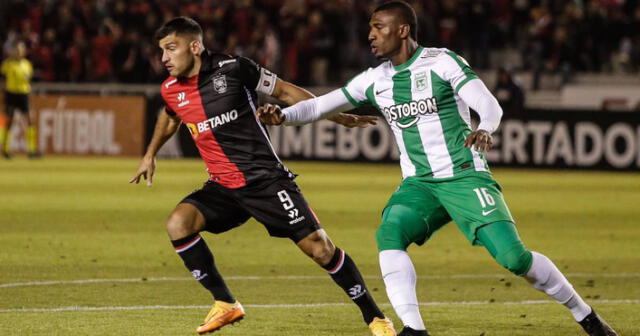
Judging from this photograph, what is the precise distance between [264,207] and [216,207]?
0.29m

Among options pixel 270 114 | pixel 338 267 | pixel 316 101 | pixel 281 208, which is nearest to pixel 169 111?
pixel 281 208

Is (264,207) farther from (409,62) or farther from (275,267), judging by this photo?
(275,267)

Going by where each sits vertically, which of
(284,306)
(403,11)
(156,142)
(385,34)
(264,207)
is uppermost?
(403,11)

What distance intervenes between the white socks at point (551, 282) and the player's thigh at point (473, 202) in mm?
282

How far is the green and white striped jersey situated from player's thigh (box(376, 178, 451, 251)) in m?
0.11

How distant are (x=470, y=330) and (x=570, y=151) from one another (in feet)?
55.5

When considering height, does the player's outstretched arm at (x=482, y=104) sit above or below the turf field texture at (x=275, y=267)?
above

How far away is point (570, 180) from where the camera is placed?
875 inches

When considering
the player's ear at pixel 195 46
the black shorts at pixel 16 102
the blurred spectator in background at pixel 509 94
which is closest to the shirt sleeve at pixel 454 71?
the player's ear at pixel 195 46

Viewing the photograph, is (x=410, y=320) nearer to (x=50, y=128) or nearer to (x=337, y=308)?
(x=337, y=308)

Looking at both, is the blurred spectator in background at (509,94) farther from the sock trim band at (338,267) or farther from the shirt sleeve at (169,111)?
the sock trim band at (338,267)

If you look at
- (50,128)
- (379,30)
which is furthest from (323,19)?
(379,30)

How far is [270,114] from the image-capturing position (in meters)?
6.91

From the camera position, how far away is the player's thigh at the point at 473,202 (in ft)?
22.5
